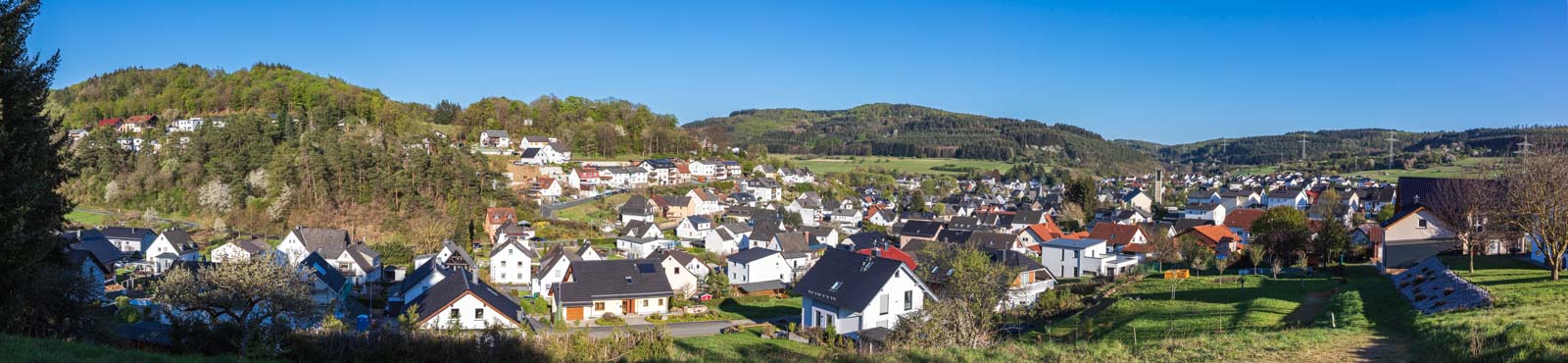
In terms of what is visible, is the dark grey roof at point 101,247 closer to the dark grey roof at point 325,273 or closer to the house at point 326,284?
the dark grey roof at point 325,273

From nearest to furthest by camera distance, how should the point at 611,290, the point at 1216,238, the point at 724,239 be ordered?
the point at 611,290 → the point at 1216,238 → the point at 724,239

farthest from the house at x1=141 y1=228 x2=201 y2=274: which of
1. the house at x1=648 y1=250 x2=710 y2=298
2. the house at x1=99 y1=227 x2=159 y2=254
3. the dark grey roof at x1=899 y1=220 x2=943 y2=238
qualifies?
the dark grey roof at x1=899 y1=220 x2=943 y2=238

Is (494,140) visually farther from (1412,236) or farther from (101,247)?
(1412,236)

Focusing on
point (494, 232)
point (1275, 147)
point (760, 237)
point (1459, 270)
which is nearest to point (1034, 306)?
point (1459, 270)

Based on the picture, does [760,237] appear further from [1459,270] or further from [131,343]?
[131,343]

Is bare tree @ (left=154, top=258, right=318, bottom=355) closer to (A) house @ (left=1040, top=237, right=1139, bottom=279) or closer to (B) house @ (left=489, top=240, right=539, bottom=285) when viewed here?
(B) house @ (left=489, top=240, right=539, bottom=285)

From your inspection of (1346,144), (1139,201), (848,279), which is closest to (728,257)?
(848,279)
